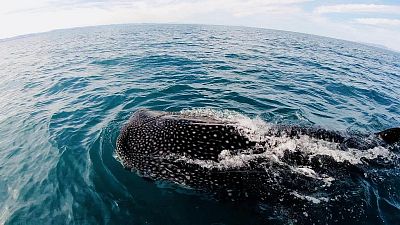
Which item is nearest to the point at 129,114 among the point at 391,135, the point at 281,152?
the point at 281,152

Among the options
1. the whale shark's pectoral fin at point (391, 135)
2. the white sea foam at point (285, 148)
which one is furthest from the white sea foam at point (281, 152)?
the whale shark's pectoral fin at point (391, 135)

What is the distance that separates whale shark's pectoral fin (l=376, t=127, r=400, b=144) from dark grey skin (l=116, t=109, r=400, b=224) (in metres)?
2.00

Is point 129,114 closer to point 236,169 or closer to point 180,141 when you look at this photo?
point 180,141

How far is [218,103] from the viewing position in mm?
14477

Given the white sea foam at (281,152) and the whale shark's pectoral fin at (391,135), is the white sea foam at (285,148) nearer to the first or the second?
the white sea foam at (281,152)

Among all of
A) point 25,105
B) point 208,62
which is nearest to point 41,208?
point 25,105

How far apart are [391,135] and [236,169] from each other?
579 centimetres

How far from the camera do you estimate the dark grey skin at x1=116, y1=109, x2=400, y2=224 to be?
7.06 m

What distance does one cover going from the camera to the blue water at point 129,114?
24.2 ft

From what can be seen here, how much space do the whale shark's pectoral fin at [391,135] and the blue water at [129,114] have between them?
47.3 inches

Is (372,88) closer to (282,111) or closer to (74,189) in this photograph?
(282,111)

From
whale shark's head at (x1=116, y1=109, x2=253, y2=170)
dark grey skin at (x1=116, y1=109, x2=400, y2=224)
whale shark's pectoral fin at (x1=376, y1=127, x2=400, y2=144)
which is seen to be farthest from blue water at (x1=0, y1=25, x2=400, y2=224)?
whale shark's pectoral fin at (x1=376, y1=127, x2=400, y2=144)

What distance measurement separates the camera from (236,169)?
7203 mm

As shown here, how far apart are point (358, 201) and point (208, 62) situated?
1994 cm
